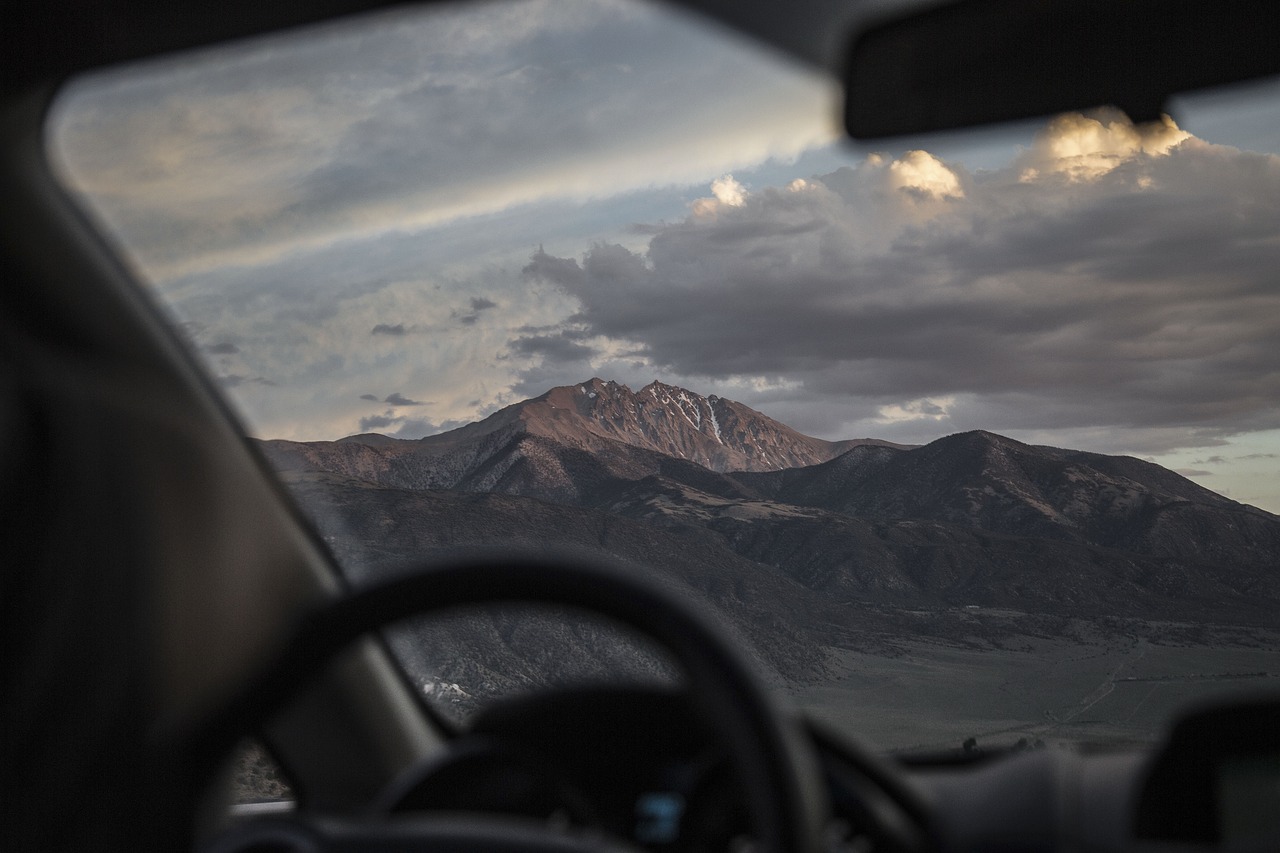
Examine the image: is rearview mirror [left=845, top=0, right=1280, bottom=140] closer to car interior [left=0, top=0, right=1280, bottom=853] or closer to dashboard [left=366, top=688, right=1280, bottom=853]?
car interior [left=0, top=0, right=1280, bottom=853]

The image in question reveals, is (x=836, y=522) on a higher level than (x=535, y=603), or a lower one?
lower

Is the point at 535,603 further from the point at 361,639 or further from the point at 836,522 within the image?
the point at 836,522

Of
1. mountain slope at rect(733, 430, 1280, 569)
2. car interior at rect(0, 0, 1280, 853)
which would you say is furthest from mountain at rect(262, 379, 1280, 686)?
car interior at rect(0, 0, 1280, 853)

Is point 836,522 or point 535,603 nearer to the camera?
point 535,603

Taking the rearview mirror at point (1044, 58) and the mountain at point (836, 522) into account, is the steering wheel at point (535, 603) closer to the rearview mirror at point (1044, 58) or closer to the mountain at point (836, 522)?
the rearview mirror at point (1044, 58)

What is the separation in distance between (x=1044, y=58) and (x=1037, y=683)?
2.53m

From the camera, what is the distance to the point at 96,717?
2.00m

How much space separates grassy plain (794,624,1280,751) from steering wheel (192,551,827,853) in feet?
3.88

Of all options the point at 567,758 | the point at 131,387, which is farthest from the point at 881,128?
the point at 131,387

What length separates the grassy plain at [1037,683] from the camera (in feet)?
9.32

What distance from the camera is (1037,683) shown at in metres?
3.85

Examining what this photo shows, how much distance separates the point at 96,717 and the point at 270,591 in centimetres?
48

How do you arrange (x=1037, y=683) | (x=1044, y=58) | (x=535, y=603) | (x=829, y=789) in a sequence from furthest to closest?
(x=1037, y=683), (x=1044, y=58), (x=829, y=789), (x=535, y=603)

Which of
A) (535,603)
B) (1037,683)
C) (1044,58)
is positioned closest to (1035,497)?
(1037,683)
